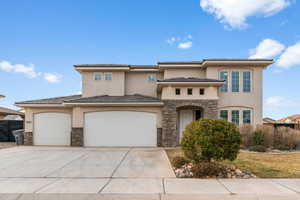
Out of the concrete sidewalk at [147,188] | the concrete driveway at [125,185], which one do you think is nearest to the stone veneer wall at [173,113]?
the concrete driveway at [125,185]

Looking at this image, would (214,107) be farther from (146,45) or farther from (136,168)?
(146,45)

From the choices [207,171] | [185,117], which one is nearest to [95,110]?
[185,117]

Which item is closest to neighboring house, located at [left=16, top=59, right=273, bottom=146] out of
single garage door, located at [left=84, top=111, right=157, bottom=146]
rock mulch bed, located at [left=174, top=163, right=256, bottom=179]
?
single garage door, located at [left=84, top=111, right=157, bottom=146]

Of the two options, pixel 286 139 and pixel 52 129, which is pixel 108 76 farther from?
pixel 286 139

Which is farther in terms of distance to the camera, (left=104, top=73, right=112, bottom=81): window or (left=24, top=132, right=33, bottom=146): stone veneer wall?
(left=104, top=73, right=112, bottom=81): window

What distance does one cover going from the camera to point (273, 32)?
13953 mm

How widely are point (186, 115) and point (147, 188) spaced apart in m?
9.00

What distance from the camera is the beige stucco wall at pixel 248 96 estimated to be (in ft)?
43.6

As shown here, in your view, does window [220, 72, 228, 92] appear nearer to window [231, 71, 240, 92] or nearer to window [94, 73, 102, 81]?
window [231, 71, 240, 92]

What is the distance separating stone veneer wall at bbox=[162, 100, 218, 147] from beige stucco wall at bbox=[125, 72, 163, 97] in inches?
129

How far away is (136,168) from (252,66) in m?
12.2

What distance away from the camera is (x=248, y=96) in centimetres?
1339

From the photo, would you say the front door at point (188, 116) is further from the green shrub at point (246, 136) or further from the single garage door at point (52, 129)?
the single garage door at point (52, 129)

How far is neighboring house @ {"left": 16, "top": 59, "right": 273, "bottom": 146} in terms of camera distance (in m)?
12.1
